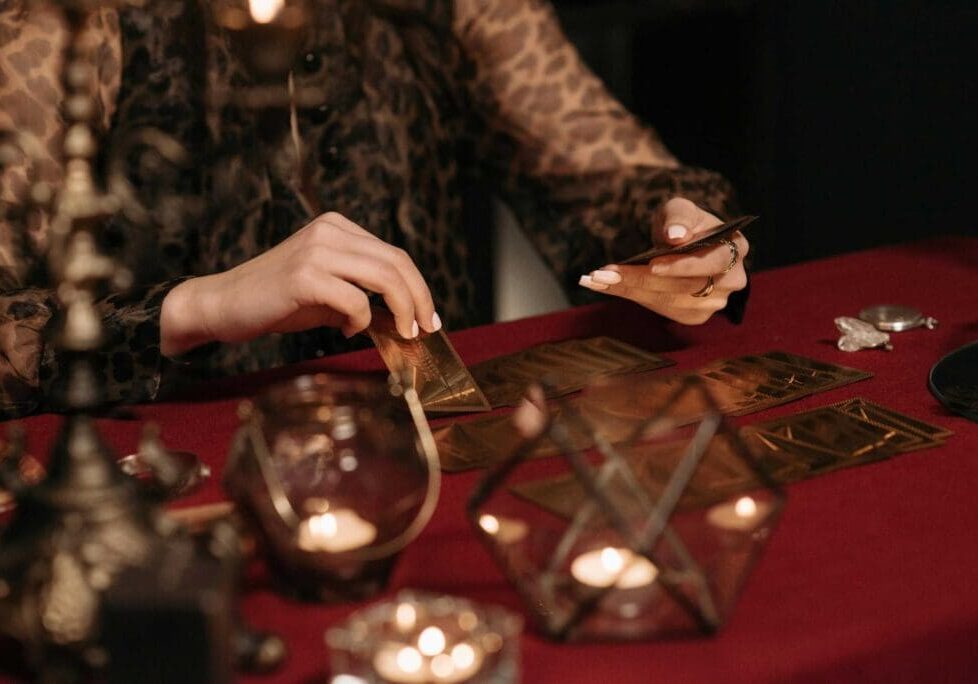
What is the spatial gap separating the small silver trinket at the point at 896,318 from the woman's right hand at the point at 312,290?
53 centimetres

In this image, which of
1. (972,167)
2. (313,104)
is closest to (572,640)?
(313,104)

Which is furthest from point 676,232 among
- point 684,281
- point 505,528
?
point 505,528

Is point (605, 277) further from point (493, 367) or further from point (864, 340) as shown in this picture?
point (864, 340)

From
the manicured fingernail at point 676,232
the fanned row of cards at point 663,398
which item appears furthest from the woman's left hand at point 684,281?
the fanned row of cards at point 663,398

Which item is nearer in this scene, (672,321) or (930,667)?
(930,667)

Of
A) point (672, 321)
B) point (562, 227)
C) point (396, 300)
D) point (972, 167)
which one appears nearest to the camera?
point (396, 300)

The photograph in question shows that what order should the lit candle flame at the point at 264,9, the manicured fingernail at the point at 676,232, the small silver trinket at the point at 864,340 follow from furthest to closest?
the manicured fingernail at the point at 676,232 < the small silver trinket at the point at 864,340 < the lit candle flame at the point at 264,9

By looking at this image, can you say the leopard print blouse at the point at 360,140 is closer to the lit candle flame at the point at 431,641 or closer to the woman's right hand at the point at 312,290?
the woman's right hand at the point at 312,290

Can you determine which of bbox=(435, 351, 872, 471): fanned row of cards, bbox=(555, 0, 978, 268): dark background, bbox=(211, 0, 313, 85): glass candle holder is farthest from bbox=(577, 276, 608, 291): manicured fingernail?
bbox=(555, 0, 978, 268): dark background

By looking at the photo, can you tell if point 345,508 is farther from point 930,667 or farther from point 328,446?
point 930,667

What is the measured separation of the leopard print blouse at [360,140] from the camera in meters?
1.67

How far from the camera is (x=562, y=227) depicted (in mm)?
1939

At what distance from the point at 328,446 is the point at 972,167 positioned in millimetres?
2765

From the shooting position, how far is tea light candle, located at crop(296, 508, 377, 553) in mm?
729
